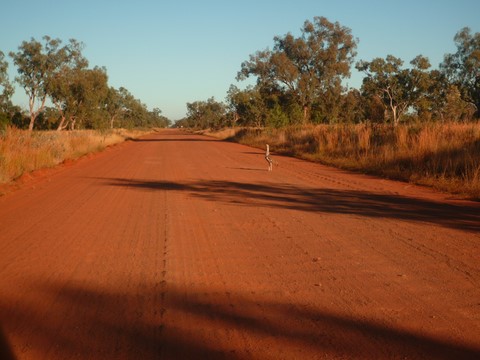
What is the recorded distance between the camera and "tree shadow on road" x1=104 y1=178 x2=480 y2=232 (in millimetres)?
8984

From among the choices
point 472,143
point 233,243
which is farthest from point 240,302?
point 472,143

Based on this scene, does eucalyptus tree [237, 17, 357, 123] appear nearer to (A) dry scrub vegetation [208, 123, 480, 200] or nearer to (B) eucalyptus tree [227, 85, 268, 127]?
(B) eucalyptus tree [227, 85, 268, 127]

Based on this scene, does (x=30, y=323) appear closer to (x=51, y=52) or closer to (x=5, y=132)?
(x=5, y=132)

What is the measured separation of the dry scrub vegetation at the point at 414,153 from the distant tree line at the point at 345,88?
20391 mm

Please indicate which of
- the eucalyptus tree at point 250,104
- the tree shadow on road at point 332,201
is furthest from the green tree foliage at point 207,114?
the tree shadow on road at point 332,201

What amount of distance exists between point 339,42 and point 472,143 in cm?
3990

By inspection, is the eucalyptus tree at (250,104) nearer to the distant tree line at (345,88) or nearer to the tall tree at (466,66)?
the distant tree line at (345,88)

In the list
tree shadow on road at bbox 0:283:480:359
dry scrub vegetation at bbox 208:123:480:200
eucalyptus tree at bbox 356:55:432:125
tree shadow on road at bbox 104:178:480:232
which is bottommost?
tree shadow on road at bbox 0:283:480:359

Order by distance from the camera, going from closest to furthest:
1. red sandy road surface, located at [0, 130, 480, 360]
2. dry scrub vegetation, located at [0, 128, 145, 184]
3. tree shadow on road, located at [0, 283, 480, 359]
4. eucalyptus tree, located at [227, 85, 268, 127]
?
tree shadow on road, located at [0, 283, 480, 359]
red sandy road surface, located at [0, 130, 480, 360]
dry scrub vegetation, located at [0, 128, 145, 184]
eucalyptus tree, located at [227, 85, 268, 127]

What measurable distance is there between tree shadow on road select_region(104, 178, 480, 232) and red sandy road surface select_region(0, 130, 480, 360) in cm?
8

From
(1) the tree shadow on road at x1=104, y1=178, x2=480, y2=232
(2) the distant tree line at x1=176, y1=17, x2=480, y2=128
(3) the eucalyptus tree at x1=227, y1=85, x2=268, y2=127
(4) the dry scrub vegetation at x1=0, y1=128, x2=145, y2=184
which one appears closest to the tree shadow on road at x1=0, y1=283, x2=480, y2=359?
(1) the tree shadow on road at x1=104, y1=178, x2=480, y2=232

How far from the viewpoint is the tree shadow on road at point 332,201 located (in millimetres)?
8984

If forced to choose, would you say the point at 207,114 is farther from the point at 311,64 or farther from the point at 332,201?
the point at 332,201

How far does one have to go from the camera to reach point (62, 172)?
18266 mm
